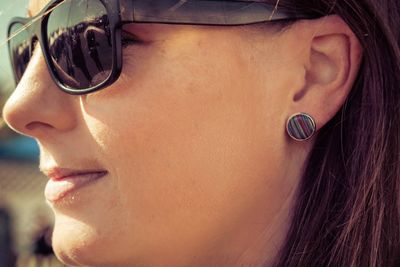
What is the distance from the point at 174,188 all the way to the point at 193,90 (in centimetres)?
24

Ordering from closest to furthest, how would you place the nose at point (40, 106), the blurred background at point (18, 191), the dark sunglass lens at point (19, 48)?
the nose at point (40, 106), the dark sunglass lens at point (19, 48), the blurred background at point (18, 191)

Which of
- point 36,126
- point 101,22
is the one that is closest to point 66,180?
point 36,126

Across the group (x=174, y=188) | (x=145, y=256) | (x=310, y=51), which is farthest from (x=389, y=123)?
(x=145, y=256)

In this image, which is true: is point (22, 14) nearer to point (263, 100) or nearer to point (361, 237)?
point (263, 100)

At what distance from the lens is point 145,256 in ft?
5.04

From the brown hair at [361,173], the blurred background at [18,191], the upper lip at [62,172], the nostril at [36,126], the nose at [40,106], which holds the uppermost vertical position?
the nose at [40,106]

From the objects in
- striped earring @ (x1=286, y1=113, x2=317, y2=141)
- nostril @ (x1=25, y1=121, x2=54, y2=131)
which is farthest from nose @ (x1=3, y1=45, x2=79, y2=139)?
striped earring @ (x1=286, y1=113, x2=317, y2=141)

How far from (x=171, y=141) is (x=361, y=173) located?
0.51 m

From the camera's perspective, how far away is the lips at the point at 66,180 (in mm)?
1526

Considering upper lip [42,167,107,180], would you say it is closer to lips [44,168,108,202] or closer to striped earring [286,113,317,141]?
lips [44,168,108,202]

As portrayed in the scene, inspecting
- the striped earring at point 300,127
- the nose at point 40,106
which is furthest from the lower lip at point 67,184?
the striped earring at point 300,127

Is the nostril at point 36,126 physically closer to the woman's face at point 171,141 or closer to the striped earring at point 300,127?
the woman's face at point 171,141

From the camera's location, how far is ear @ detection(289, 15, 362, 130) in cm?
159

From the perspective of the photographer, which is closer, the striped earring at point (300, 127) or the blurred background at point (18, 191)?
the striped earring at point (300, 127)
